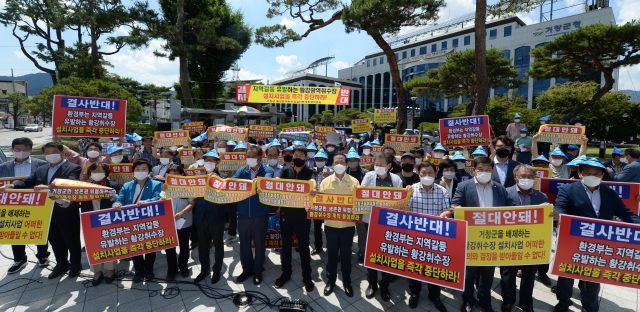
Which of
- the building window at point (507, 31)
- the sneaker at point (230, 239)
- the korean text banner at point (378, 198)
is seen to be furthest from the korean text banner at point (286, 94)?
the building window at point (507, 31)

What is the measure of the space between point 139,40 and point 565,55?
24733 mm

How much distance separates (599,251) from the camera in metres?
3.43

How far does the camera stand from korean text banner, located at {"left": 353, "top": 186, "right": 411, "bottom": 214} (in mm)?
3920

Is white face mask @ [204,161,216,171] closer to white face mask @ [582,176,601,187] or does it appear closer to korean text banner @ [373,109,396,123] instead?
white face mask @ [582,176,601,187]

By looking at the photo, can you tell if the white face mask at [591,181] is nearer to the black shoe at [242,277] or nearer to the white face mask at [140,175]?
the black shoe at [242,277]

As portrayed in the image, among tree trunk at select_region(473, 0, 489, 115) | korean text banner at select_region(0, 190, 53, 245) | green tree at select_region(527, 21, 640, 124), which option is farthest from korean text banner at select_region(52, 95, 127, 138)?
green tree at select_region(527, 21, 640, 124)

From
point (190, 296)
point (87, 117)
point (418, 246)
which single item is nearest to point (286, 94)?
point (87, 117)

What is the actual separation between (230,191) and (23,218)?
3.15 metres

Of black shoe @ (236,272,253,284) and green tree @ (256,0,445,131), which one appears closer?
black shoe @ (236,272,253,284)

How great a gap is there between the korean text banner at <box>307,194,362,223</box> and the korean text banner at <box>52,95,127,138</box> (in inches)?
237

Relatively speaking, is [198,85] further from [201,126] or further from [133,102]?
[201,126]

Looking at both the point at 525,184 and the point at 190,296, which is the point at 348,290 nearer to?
the point at 190,296

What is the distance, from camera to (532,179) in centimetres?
379

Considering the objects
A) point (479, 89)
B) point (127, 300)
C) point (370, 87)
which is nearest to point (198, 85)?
point (479, 89)
